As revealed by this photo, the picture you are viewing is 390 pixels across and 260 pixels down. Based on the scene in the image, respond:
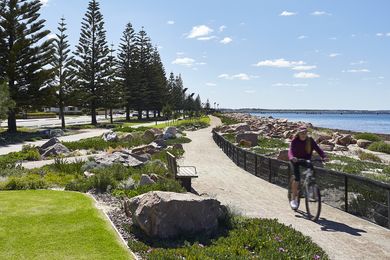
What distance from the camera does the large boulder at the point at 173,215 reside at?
758cm

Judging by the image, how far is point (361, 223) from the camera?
8984 millimetres

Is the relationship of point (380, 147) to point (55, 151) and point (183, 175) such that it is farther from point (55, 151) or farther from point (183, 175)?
point (183, 175)

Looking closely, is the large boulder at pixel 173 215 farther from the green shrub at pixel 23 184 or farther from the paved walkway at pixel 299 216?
the green shrub at pixel 23 184

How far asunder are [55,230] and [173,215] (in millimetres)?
2068

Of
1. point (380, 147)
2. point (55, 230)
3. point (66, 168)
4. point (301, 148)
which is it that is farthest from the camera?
point (380, 147)

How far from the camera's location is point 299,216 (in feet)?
31.0

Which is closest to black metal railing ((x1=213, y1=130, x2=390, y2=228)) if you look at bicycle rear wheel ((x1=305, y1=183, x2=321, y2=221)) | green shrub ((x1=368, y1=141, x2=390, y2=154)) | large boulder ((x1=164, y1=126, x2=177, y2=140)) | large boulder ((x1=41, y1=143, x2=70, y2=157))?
bicycle rear wheel ((x1=305, y1=183, x2=321, y2=221))

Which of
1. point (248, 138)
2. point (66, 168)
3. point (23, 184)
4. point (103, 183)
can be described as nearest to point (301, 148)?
point (103, 183)

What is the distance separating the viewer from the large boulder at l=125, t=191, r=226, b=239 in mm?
7578

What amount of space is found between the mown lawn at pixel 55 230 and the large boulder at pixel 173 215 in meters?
0.63

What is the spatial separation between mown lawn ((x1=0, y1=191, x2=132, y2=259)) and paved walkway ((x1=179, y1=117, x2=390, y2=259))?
3.26m

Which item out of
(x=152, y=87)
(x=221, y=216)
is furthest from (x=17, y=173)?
(x=152, y=87)

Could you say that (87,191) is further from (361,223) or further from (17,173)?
(361,223)

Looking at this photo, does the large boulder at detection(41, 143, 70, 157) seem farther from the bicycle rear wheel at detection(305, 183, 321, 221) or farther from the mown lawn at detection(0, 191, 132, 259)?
the bicycle rear wheel at detection(305, 183, 321, 221)
